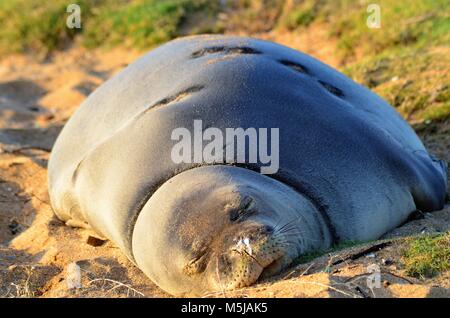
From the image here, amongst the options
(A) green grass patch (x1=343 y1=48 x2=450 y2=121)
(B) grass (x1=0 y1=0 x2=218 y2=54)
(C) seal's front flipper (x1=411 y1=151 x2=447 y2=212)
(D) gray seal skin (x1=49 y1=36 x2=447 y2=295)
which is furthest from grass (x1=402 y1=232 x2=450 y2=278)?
(B) grass (x1=0 y1=0 x2=218 y2=54)

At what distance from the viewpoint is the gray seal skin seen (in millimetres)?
3674

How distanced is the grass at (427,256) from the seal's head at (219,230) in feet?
1.56

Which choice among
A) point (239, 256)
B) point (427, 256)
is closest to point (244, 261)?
point (239, 256)

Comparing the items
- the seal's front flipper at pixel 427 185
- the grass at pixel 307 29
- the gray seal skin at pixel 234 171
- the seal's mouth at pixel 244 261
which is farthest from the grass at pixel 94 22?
the seal's mouth at pixel 244 261

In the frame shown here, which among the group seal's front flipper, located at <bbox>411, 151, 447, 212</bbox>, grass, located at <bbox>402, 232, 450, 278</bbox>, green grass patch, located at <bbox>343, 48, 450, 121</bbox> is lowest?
grass, located at <bbox>402, 232, 450, 278</bbox>

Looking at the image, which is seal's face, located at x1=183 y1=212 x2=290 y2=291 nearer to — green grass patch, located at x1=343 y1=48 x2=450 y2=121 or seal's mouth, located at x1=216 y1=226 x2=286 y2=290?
seal's mouth, located at x1=216 y1=226 x2=286 y2=290

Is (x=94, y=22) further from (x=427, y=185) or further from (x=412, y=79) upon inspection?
(x=427, y=185)

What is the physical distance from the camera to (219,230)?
362cm

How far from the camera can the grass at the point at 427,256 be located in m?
3.53

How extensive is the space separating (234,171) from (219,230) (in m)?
0.47

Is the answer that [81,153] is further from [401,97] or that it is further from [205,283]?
[401,97]

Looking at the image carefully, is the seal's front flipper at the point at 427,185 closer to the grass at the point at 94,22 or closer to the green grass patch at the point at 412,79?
the green grass patch at the point at 412,79

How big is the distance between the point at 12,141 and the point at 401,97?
319 cm
